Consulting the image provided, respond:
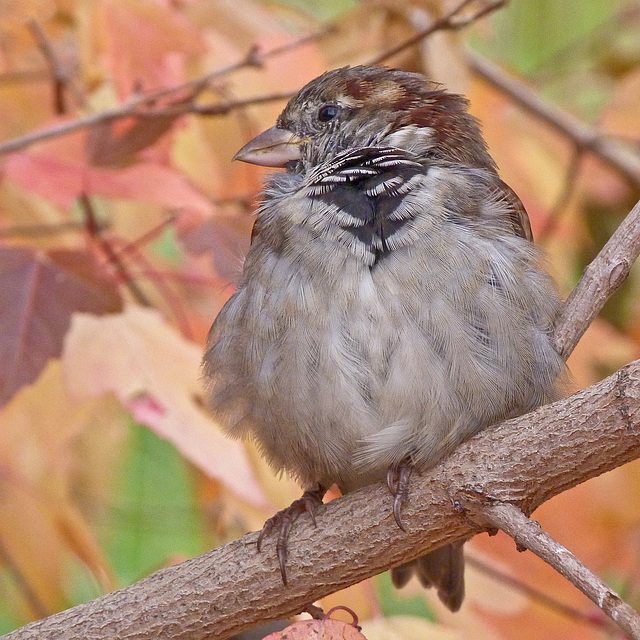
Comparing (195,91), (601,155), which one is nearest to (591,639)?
(601,155)

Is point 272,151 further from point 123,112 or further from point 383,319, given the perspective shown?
point 383,319

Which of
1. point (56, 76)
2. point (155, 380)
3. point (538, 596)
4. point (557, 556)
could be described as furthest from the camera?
point (56, 76)

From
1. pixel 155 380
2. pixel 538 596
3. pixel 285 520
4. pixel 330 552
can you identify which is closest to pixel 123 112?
pixel 155 380

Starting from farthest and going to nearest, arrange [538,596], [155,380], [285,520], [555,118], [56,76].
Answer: [555,118]
[56,76]
[538,596]
[155,380]
[285,520]

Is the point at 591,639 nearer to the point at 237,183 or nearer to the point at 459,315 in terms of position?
the point at 459,315

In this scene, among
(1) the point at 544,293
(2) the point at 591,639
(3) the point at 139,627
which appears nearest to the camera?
(3) the point at 139,627

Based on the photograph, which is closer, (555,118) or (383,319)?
(383,319)

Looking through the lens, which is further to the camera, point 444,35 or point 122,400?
point 444,35

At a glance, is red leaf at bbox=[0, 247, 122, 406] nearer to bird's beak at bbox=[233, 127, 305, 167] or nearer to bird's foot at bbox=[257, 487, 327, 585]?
bird's beak at bbox=[233, 127, 305, 167]
